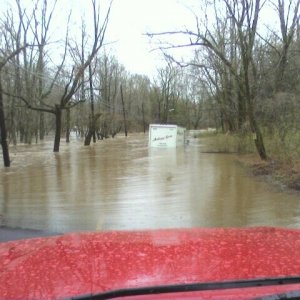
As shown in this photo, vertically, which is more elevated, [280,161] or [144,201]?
[280,161]

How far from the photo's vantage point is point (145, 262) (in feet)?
8.41

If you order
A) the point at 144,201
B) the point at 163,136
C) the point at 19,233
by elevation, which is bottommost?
the point at 19,233

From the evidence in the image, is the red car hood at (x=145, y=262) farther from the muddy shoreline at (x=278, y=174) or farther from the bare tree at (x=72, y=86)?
the bare tree at (x=72, y=86)

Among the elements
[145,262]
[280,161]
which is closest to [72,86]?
[280,161]

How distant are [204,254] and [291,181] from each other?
39.4 feet

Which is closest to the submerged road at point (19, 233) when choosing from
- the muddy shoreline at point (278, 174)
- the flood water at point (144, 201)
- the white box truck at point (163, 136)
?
the flood water at point (144, 201)

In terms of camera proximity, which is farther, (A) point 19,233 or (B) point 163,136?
(B) point 163,136

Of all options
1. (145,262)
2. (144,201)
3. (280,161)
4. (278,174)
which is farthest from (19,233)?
(280,161)

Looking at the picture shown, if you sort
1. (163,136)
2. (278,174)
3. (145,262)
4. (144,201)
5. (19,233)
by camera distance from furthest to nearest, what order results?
(163,136) → (278,174) → (144,201) → (19,233) → (145,262)

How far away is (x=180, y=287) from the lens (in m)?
2.10

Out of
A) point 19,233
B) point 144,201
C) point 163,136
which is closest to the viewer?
point 19,233

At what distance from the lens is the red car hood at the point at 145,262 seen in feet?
6.98

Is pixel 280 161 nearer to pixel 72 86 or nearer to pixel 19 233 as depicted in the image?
pixel 19 233

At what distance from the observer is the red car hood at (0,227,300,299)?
2.13 m
